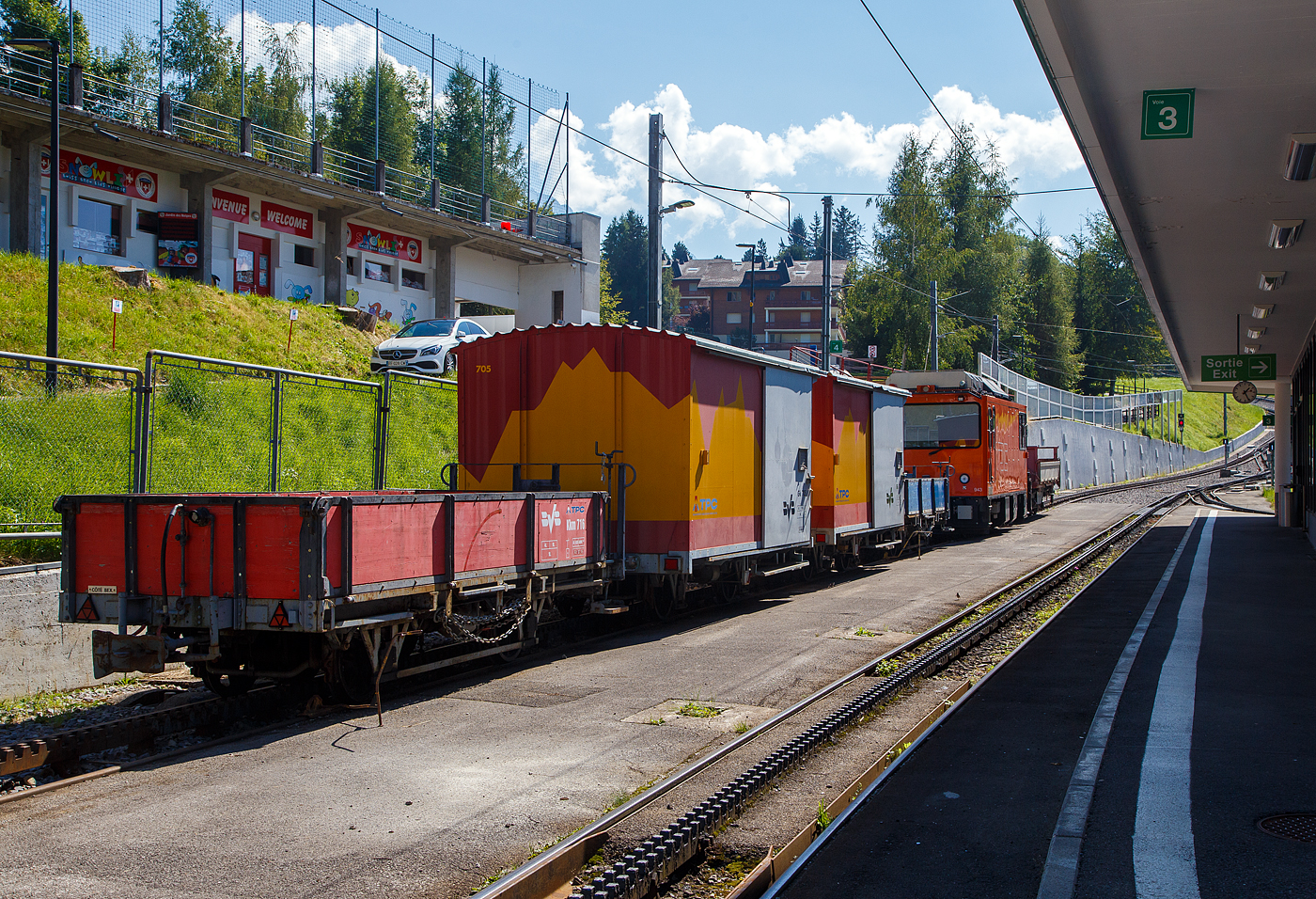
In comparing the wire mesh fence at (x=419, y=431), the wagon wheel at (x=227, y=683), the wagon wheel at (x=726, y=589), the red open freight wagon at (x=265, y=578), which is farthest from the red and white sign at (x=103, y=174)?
the wagon wheel at (x=227, y=683)

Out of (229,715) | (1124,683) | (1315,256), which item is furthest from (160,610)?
(1315,256)

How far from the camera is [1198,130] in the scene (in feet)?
30.1

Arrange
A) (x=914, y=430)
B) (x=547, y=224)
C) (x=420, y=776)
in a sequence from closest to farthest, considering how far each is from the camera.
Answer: (x=420, y=776), (x=914, y=430), (x=547, y=224)

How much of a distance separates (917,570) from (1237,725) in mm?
10646

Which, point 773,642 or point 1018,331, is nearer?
point 773,642

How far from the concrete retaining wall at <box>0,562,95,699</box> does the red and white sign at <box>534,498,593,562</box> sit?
12.8 feet

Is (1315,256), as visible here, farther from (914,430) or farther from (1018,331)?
(1018,331)

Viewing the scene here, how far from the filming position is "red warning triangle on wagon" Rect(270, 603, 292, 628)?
700 cm

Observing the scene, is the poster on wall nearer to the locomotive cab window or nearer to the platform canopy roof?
the locomotive cab window

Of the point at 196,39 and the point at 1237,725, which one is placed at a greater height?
the point at 196,39

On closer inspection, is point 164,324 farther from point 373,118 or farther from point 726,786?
point 373,118

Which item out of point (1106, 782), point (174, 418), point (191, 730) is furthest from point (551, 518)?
point (1106, 782)

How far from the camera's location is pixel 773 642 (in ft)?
35.7

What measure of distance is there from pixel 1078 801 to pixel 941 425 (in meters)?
19.3
